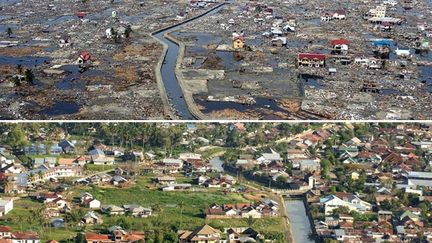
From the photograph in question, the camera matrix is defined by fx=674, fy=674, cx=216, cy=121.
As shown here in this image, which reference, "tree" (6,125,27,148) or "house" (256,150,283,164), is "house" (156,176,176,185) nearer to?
"house" (256,150,283,164)

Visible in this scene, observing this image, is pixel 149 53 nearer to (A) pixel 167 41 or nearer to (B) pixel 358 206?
(A) pixel 167 41

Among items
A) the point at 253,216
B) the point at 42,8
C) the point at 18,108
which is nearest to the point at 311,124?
the point at 253,216

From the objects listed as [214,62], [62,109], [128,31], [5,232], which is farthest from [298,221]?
[128,31]

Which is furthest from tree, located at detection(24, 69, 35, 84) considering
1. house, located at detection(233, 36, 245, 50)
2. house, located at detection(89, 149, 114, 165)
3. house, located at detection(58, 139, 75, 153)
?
house, located at detection(233, 36, 245, 50)

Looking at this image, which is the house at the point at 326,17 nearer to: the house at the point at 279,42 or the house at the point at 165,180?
the house at the point at 279,42

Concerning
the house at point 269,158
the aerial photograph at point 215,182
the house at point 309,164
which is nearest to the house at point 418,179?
the aerial photograph at point 215,182
